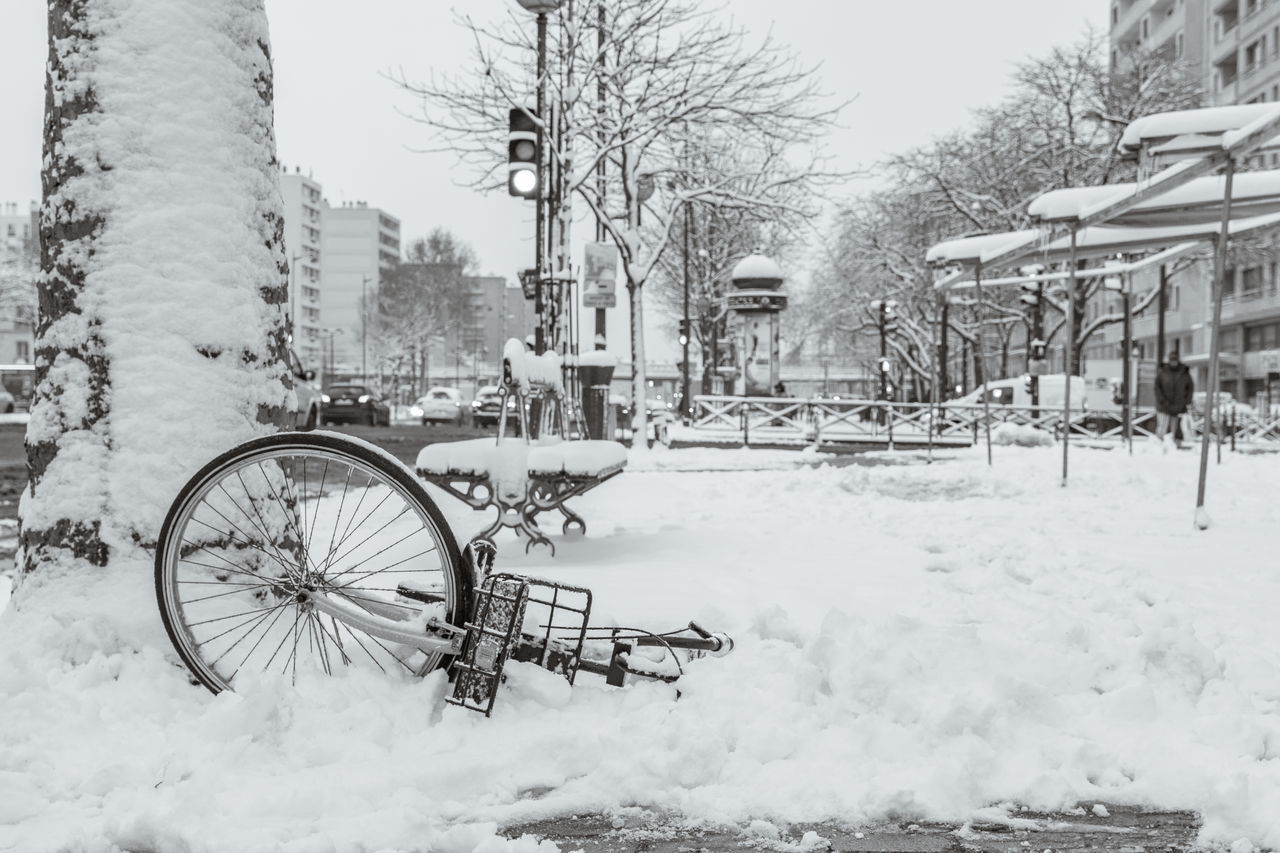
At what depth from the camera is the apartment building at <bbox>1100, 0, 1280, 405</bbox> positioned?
2074 inches

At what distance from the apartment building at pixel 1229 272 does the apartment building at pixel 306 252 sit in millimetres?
100180

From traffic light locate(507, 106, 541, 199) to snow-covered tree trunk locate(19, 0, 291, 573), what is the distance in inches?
319

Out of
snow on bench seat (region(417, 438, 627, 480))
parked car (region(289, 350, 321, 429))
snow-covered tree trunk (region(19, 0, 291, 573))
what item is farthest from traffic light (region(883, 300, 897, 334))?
snow-covered tree trunk (region(19, 0, 291, 573))

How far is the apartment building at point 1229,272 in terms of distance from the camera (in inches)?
2074

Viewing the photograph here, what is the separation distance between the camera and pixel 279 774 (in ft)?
9.45

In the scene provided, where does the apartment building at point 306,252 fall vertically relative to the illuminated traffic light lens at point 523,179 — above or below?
above

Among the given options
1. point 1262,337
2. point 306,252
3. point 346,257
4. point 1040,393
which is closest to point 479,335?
point 306,252

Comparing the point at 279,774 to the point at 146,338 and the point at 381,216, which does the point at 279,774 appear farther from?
the point at 381,216

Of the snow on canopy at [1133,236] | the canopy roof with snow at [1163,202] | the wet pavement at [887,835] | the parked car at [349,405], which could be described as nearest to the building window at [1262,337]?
the parked car at [349,405]

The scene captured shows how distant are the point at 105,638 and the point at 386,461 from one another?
961 millimetres

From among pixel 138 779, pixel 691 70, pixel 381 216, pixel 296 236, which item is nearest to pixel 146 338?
pixel 138 779

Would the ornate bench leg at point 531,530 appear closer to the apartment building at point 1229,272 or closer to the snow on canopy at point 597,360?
the snow on canopy at point 597,360

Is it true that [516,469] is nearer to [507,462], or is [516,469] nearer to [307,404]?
[507,462]

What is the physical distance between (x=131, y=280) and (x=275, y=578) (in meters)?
1.00
